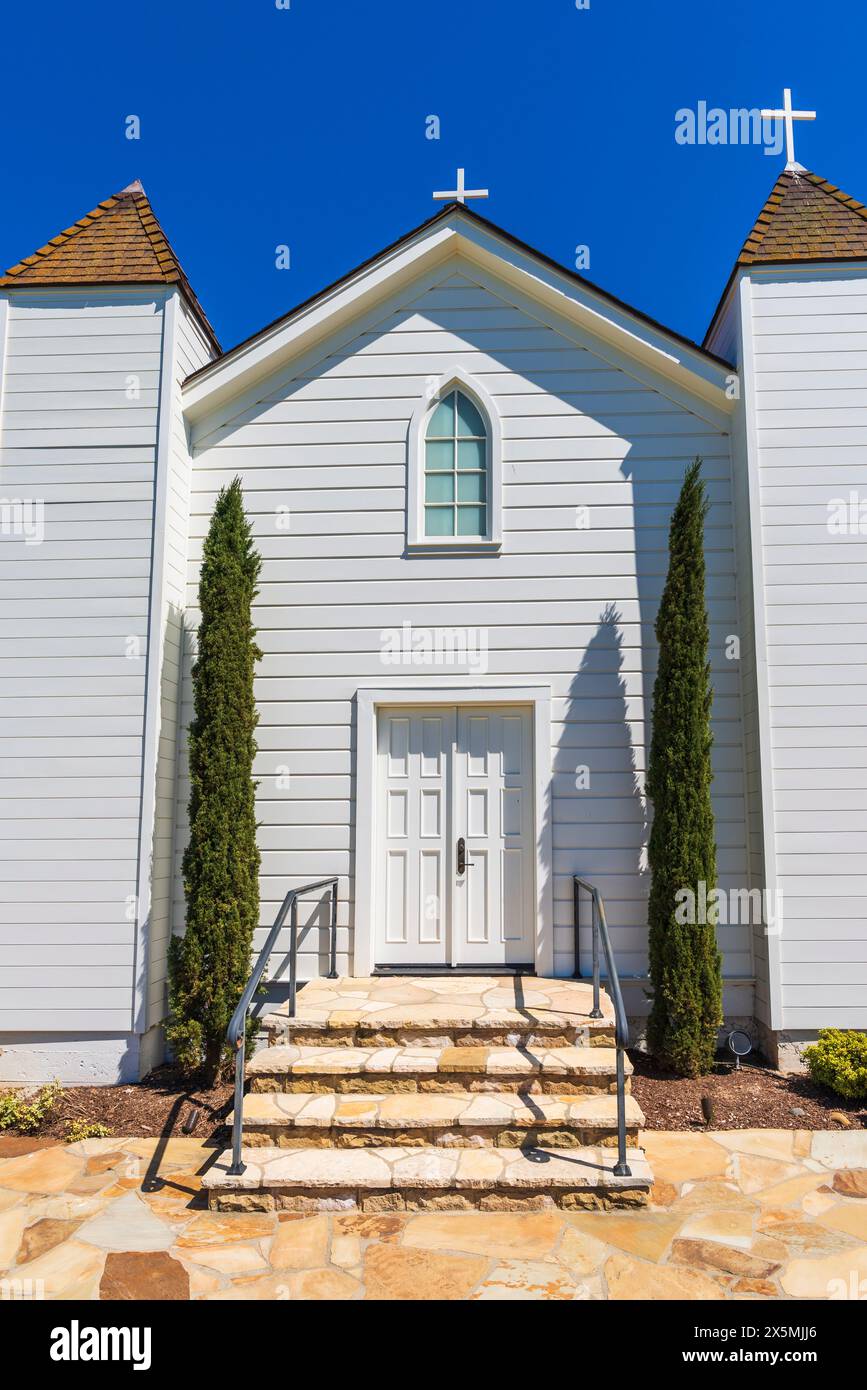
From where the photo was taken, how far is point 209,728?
263 inches

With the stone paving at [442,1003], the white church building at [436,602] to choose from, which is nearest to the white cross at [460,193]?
the white church building at [436,602]

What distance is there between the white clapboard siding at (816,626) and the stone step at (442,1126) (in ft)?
7.50

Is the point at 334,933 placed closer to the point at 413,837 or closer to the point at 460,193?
the point at 413,837

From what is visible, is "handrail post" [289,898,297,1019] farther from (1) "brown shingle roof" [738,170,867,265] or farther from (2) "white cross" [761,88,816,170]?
(2) "white cross" [761,88,816,170]

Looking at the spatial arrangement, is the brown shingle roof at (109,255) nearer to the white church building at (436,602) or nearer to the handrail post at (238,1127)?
the white church building at (436,602)

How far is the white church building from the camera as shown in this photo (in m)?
6.84

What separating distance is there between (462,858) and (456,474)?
3264 millimetres

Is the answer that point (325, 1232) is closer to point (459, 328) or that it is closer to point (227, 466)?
point (227, 466)

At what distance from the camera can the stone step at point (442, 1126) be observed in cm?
505

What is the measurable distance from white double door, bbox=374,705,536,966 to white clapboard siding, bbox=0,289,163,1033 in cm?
202

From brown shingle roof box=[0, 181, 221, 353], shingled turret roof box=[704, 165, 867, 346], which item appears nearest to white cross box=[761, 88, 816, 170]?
shingled turret roof box=[704, 165, 867, 346]

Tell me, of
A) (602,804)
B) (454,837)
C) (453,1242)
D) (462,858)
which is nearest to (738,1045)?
(602,804)

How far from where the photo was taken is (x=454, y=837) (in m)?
7.34

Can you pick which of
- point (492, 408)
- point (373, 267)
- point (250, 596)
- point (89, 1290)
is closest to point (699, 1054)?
point (89, 1290)
